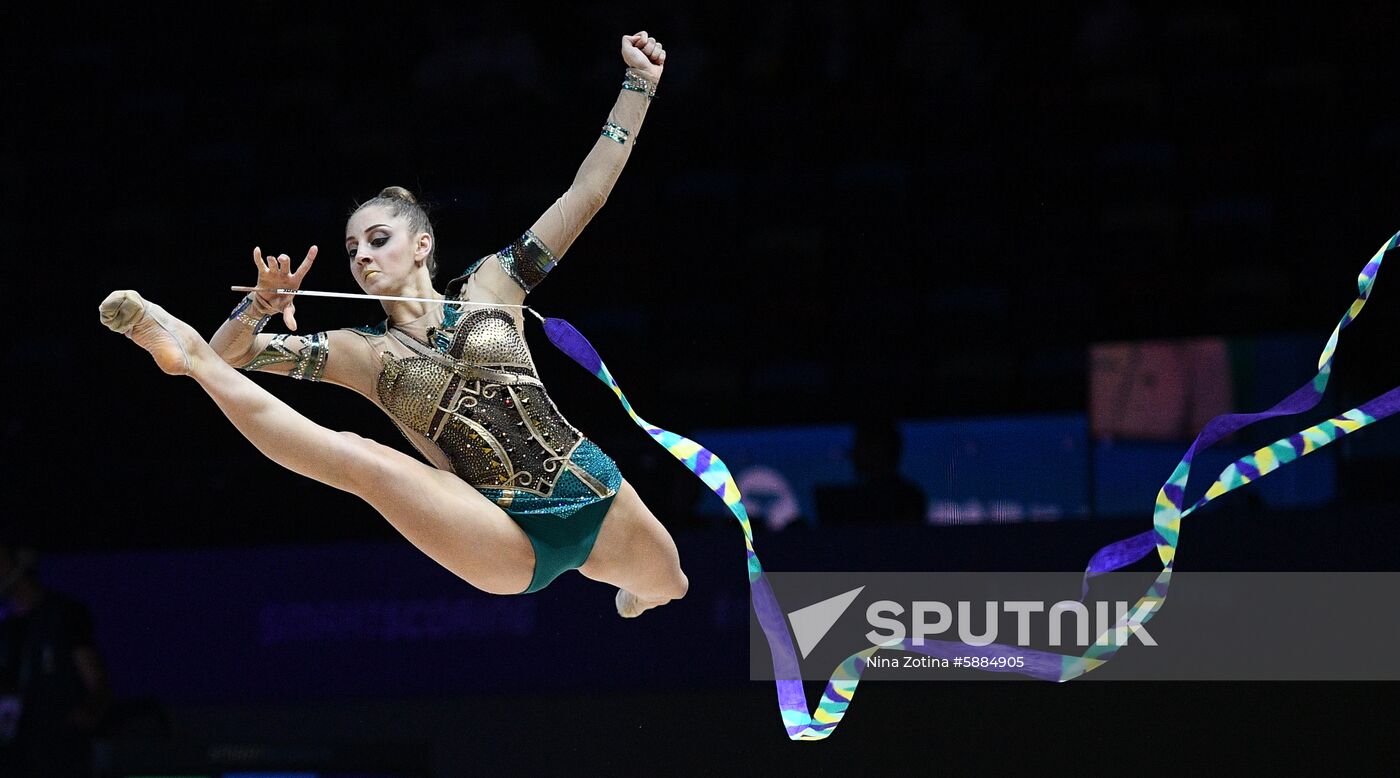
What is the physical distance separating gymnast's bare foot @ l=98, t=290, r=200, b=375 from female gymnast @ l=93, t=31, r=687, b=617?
232 millimetres

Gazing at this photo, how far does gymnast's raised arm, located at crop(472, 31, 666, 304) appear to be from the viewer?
3.55 meters

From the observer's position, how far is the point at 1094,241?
17.3 ft

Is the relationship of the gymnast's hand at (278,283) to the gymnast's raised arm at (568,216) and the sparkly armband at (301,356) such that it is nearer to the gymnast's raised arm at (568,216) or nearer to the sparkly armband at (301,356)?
the sparkly armband at (301,356)

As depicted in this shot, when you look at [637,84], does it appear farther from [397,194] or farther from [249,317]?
[249,317]

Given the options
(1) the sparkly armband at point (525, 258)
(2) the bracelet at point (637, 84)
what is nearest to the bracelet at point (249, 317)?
(1) the sparkly armband at point (525, 258)

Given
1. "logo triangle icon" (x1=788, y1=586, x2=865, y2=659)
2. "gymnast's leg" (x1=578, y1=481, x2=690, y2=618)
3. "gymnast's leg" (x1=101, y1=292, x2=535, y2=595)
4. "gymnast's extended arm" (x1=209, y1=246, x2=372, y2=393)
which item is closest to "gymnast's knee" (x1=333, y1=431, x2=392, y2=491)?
"gymnast's leg" (x1=101, y1=292, x2=535, y2=595)

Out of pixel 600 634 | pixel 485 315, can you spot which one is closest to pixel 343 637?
pixel 600 634

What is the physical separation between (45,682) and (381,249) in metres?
2.52

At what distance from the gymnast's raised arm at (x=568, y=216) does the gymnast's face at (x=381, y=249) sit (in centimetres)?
16

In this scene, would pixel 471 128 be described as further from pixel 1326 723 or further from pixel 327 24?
pixel 1326 723

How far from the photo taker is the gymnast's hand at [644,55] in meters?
3.63

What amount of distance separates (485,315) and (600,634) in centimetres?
176

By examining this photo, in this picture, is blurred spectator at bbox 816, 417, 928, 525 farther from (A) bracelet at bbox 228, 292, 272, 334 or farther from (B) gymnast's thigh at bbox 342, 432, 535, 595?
(A) bracelet at bbox 228, 292, 272, 334

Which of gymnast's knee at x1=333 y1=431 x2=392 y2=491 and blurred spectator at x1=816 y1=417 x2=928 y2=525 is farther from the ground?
blurred spectator at x1=816 y1=417 x2=928 y2=525
